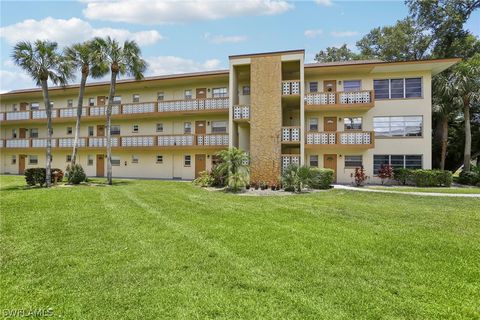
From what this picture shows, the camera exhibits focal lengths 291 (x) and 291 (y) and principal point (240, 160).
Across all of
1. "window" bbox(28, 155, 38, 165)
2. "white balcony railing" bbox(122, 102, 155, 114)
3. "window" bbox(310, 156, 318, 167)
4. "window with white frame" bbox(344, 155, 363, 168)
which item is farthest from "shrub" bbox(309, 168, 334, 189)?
"window" bbox(28, 155, 38, 165)

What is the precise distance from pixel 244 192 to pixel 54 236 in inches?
453

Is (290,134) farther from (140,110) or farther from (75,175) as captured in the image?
(75,175)

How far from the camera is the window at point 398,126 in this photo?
75.1 ft

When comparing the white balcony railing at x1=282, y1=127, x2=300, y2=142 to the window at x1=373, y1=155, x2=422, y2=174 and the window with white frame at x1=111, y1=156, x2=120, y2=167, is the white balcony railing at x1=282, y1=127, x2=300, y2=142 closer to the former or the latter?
the window at x1=373, y1=155, x2=422, y2=174

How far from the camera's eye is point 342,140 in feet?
73.7

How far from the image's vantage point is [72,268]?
225 inches

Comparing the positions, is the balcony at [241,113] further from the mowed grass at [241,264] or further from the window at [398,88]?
the mowed grass at [241,264]

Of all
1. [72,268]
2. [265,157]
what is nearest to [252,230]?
[72,268]

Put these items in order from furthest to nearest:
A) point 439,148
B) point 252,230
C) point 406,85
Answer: point 439,148
point 406,85
point 252,230

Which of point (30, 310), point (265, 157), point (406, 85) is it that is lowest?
point (30, 310)

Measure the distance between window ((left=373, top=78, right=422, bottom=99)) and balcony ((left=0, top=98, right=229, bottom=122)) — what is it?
12.6m

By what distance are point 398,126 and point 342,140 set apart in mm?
4946

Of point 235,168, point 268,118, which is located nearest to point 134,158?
point 235,168

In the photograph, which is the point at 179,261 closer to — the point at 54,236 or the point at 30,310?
the point at 30,310
